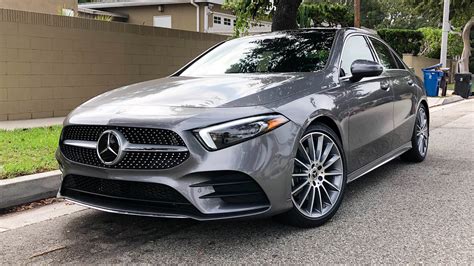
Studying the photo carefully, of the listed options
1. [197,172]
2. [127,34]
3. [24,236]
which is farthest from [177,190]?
[127,34]

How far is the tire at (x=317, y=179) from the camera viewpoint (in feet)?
12.6

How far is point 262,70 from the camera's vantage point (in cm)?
469

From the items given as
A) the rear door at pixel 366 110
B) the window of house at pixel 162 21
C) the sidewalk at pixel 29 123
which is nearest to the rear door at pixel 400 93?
the rear door at pixel 366 110

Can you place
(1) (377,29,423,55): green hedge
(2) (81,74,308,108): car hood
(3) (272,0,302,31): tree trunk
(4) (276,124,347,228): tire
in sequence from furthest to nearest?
(1) (377,29,423,55): green hedge, (3) (272,0,302,31): tree trunk, (4) (276,124,347,228): tire, (2) (81,74,308,108): car hood

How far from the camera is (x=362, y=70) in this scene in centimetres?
456

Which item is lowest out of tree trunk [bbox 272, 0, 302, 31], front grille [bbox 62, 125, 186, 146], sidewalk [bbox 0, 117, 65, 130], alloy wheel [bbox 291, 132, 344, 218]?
sidewalk [bbox 0, 117, 65, 130]

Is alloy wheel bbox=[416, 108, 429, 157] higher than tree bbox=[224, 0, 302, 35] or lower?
lower

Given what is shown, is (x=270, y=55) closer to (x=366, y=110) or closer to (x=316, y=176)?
(x=366, y=110)

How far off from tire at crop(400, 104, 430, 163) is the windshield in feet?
6.80

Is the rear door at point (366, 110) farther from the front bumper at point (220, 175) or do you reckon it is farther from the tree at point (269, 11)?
the tree at point (269, 11)

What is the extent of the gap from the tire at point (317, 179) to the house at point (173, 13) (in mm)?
18034

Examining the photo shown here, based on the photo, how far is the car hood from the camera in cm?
366

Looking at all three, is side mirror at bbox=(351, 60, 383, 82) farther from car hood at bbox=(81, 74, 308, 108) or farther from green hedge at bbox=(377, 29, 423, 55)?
green hedge at bbox=(377, 29, 423, 55)

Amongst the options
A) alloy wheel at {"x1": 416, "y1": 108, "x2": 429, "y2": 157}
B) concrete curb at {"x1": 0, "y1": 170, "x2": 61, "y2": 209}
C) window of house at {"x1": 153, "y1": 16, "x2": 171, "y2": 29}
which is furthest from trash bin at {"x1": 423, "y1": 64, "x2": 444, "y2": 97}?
concrete curb at {"x1": 0, "y1": 170, "x2": 61, "y2": 209}
